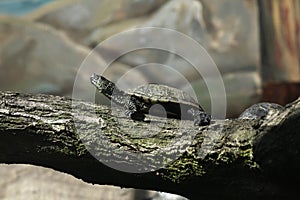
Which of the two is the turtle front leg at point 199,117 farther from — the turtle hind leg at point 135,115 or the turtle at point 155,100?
the turtle hind leg at point 135,115

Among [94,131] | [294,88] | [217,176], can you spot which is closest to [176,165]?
[217,176]

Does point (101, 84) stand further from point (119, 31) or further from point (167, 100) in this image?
point (119, 31)

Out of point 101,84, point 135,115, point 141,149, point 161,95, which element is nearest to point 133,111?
point 135,115

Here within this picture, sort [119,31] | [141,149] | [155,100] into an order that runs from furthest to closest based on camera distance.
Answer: [119,31] < [155,100] < [141,149]

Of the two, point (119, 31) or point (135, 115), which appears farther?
point (119, 31)

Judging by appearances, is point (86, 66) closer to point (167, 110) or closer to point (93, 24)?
point (93, 24)

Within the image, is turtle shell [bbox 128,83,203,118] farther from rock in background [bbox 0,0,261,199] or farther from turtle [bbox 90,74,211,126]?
rock in background [bbox 0,0,261,199]
